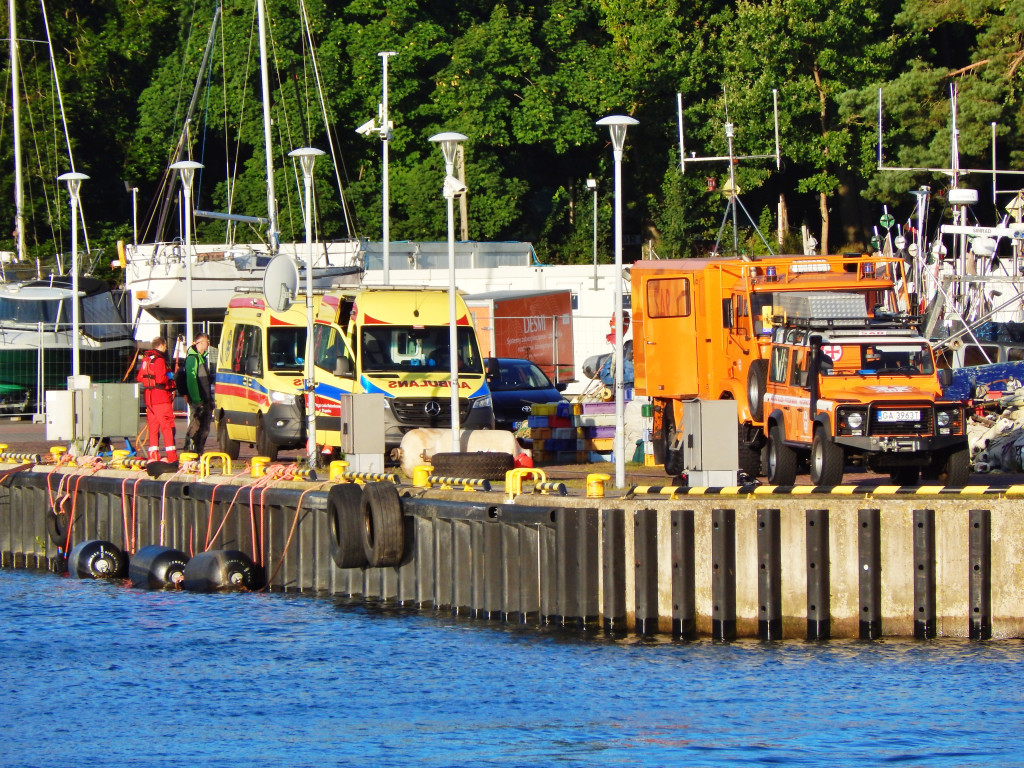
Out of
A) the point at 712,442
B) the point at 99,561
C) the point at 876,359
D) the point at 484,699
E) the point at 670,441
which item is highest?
the point at 876,359

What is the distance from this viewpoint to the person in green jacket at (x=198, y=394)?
1046 inches

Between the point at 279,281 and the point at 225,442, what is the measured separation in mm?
7004

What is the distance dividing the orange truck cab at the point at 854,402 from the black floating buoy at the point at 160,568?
24.5 ft

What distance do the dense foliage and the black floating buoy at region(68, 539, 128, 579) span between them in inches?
1305

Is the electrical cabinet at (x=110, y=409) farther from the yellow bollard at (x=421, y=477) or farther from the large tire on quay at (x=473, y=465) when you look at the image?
the yellow bollard at (x=421, y=477)

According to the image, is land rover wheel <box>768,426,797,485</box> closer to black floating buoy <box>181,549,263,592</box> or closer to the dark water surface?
the dark water surface

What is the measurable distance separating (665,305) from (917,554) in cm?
942

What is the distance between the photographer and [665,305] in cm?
2498

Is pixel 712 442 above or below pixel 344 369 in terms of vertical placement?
below

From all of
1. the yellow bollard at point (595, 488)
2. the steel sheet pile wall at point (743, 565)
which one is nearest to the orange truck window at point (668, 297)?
the steel sheet pile wall at point (743, 565)

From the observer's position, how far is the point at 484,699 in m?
15.4

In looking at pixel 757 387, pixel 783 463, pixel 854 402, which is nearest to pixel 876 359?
pixel 854 402

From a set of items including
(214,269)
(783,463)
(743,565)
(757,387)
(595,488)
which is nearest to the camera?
(743,565)

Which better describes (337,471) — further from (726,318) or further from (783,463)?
(726,318)
